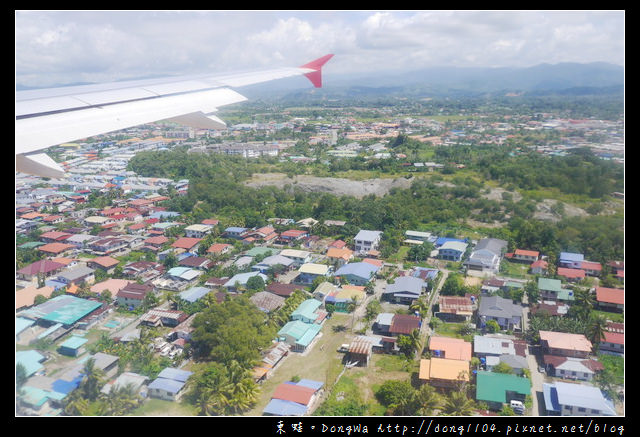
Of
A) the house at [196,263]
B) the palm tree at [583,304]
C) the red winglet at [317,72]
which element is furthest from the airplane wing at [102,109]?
the palm tree at [583,304]

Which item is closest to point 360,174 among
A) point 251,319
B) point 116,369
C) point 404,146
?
point 404,146

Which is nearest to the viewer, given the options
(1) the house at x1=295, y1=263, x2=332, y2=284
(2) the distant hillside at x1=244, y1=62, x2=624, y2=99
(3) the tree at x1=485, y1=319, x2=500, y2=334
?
(3) the tree at x1=485, y1=319, x2=500, y2=334

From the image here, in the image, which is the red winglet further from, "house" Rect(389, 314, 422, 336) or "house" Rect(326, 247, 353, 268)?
"house" Rect(326, 247, 353, 268)

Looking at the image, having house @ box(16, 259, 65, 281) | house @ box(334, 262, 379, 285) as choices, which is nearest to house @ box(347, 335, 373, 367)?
house @ box(334, 262, 379, 285)

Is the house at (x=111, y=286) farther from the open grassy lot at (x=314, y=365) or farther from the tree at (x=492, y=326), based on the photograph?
the tree at (x=492, y=326)

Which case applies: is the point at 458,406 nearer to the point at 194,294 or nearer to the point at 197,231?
the point at 194,294

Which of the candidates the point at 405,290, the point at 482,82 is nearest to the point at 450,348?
the point at 405,290
